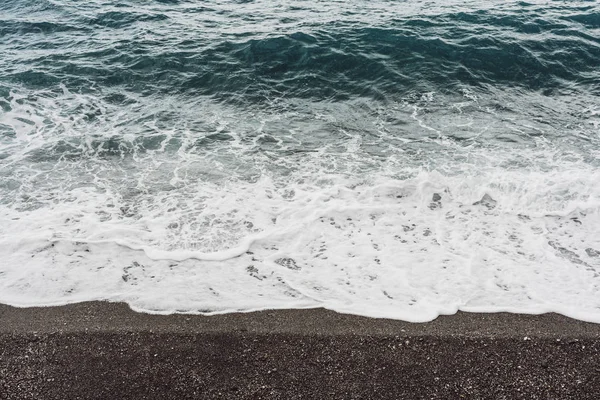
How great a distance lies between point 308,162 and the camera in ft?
29.8

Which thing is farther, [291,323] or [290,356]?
[291,323]

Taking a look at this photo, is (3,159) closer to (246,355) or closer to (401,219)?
(246,355)

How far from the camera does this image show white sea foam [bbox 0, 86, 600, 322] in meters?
5.70

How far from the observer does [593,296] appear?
18.2 feet

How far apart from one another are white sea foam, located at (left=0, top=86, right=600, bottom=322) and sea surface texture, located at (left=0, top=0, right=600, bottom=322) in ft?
0.13

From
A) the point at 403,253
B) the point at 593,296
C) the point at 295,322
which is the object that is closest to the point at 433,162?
the point at 403,253

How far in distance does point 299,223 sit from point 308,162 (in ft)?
7.51

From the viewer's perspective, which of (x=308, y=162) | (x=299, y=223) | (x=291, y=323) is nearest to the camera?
(x=291, y=323)

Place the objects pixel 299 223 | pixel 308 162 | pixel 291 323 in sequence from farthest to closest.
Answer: pixel 308 162
pixel 299 223
pixel 291 323

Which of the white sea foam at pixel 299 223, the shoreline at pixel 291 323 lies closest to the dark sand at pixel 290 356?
the shoreline at pixel 291 323

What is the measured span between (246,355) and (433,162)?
6.02 meters

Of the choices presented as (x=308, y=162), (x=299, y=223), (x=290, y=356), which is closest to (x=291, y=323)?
(x=290, y=356)

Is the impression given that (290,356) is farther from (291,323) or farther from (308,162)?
(308,162)

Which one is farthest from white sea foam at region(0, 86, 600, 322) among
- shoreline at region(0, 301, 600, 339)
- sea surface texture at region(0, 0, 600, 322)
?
shoreline at region(0, 301, 600, 339)
